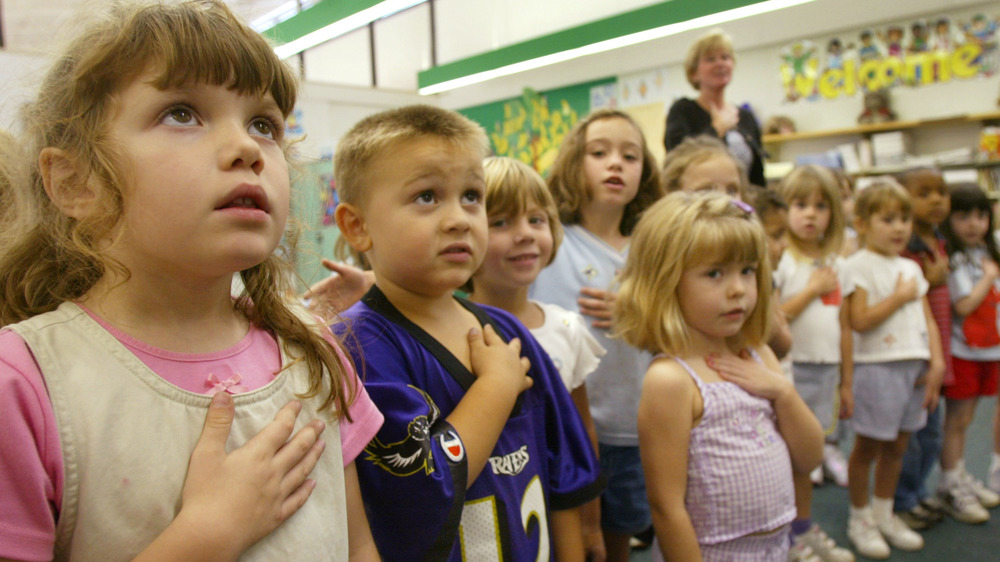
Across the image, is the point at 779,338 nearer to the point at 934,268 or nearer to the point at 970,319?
the point at 934,268

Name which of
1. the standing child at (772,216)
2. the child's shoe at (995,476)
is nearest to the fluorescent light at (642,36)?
the standing child at (772,216)

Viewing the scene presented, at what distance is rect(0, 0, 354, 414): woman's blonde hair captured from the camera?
0.62 m

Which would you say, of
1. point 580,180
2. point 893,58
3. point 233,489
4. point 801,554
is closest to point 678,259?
point 580,180

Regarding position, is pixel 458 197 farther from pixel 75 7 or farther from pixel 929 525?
pixel 929 525

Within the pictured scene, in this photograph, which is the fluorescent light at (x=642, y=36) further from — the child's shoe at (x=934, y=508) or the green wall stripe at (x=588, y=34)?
the child's shoe at (x=934, y=508)

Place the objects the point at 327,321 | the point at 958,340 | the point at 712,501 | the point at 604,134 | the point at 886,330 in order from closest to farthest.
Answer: the point at 327,321 < the point at 712,501 < the point at 604,134 < the point at 886,330 < the point at 958,340

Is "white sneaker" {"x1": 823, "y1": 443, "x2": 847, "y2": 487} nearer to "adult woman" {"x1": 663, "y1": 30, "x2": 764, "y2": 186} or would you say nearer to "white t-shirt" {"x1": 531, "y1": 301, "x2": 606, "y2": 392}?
"adult woman" {"x1": 663, "y1": 30, "x2": 764, "y2": 186}

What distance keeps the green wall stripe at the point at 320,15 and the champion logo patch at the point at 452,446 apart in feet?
12.2

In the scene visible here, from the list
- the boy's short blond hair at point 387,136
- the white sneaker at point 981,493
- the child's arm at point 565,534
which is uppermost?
the boy's short blond hair at point 387,136

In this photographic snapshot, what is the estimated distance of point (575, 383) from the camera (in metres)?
1.48

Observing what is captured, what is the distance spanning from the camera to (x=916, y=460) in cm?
274

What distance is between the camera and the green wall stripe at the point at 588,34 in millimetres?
4219

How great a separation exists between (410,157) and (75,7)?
1.54ft

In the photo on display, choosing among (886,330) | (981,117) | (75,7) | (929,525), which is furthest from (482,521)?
(981,117)
